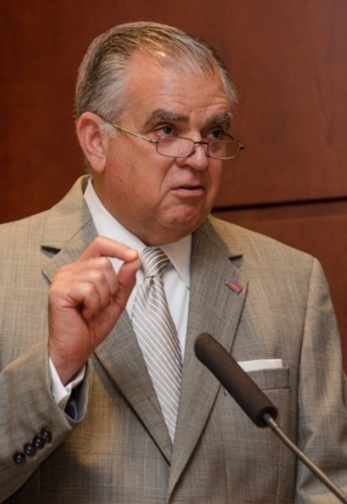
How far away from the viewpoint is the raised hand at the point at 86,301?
1.95m

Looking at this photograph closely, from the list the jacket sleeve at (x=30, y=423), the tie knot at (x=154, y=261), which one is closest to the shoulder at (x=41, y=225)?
the tie knot at (x=154, y=261)

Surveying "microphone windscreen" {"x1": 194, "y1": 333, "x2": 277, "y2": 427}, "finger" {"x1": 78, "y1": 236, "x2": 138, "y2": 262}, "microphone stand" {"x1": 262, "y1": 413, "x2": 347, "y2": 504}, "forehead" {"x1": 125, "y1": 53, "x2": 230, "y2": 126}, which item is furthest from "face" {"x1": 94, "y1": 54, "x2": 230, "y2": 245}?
"microphone stand" {"x1": 262, "y1": 413, "x2": 347, "y2": 504}

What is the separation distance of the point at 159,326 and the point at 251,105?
87cm

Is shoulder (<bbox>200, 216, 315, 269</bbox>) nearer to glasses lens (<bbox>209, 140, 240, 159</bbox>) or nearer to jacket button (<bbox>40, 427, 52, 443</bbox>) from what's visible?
glasses lens (<bbox>209, 140, 240, 159</bbox>)

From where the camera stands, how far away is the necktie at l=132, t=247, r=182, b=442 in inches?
91.0

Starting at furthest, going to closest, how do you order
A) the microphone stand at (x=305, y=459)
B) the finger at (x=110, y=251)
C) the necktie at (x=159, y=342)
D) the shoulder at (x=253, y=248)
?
the shoulder at (x=253, y=248) → the necktie at (x=159, y=342) → the finger at (x=110, y=251) → the microphone stand at (x=305, y=459)

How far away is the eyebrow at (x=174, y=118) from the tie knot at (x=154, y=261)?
278 millimetres

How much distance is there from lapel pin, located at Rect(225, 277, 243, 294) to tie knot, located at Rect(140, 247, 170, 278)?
147mm

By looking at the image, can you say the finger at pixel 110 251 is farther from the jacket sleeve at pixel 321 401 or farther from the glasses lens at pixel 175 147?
the jacket sleeve at pixel 321 401

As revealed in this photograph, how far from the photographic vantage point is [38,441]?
81.1 inches

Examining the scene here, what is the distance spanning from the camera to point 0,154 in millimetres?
3195

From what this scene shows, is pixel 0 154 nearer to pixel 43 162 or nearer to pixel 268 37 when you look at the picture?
pixel 43 162

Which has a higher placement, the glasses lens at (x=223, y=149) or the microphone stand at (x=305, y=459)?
the glasses lens at (x=223, y=149)

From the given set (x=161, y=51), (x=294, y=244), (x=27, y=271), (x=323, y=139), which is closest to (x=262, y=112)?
(x=323, y=139)
